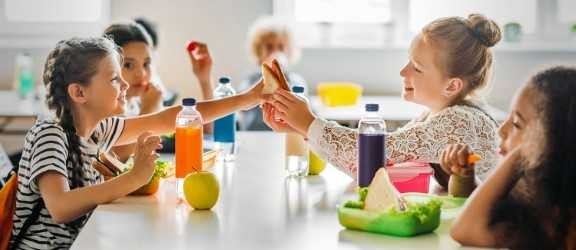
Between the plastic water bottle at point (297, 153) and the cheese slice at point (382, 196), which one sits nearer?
the cheese slice at point (382, 196)

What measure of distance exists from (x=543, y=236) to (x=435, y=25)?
93 cm

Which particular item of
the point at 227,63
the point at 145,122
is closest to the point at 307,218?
the point at 145,122

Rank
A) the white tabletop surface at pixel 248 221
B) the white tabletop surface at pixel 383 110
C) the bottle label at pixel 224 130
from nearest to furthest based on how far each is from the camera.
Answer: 1. the white tabletop surface at pixel 248 221
2. the bottle label at pixel 224 130
3. the white tabletop surface at pixel 383 110

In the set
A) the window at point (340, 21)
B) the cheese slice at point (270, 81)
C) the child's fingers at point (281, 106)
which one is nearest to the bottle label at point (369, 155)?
the child's fingers at point (281, 106)

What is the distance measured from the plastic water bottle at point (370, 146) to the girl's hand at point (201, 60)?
1125 millimetres

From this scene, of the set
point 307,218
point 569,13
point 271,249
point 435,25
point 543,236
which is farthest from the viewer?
point 569,13

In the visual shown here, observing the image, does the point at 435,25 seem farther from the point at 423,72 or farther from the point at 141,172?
the point at 141,172

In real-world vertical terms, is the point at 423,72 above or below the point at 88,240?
above

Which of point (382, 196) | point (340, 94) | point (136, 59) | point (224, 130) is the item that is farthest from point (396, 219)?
point (340, 94)

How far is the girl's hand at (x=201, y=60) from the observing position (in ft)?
10.4

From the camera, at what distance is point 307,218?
195 cm

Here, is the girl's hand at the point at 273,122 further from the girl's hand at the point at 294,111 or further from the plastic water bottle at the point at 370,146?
the plastic water bottle at the point at 370,146

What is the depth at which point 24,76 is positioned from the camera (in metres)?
4.93

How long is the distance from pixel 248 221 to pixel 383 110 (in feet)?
8.89
